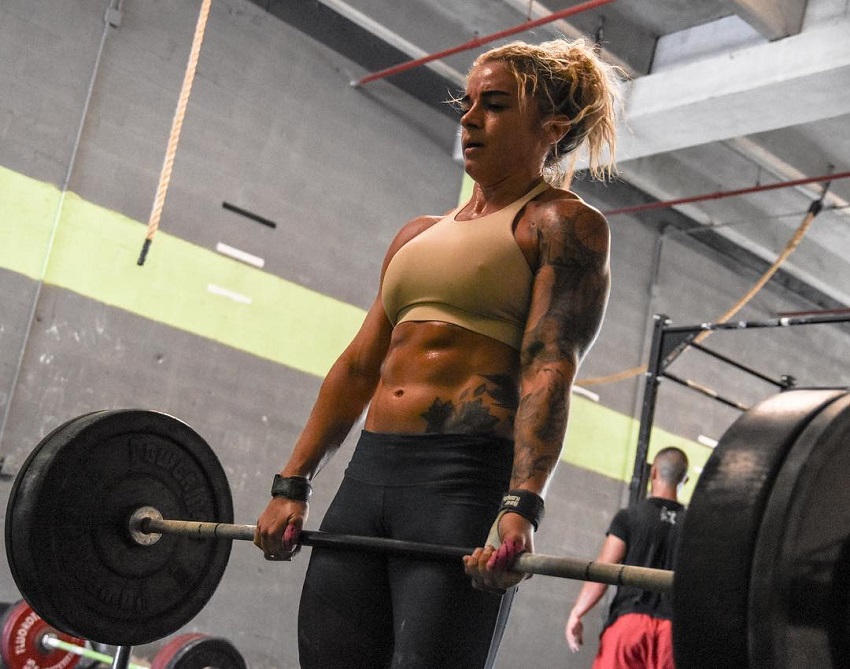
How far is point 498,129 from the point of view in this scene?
1721 millimetres

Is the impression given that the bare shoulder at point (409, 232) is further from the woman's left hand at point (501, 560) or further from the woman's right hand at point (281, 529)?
the woman's left hand at point (501, 560)

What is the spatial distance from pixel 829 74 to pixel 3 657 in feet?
14.3

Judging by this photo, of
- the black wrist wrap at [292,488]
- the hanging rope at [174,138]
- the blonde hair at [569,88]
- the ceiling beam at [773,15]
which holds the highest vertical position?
the ceiling beam at [773,15]

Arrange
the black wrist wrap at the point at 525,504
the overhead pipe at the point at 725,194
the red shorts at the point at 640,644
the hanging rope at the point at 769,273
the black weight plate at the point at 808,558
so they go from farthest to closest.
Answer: the overhead pipe at the point at 725,194, the hanging rope at the point at 769,273, the red shorts at the point at 640,644, the black wrist wrap at the point at 525,504, the black weight plate at the point at 808,558

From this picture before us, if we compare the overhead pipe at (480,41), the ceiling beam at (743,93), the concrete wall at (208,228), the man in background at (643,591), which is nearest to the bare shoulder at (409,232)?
the man in background at (643,591)

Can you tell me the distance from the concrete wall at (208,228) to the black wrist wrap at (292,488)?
317 centimetres

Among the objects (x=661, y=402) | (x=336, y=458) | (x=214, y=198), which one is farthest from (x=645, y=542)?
(x=661, y=402)

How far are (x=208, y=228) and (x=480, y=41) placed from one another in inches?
64.0

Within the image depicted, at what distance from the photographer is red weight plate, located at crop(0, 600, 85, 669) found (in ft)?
13.5

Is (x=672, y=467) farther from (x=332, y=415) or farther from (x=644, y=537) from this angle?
(x=332, y=415)

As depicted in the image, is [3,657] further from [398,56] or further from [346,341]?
[398,56]

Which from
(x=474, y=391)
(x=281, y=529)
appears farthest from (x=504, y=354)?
(x=281, y=529)

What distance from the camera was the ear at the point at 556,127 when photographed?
5.71ft

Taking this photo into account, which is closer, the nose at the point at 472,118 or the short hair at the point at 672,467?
the nose at the point at 472,118
